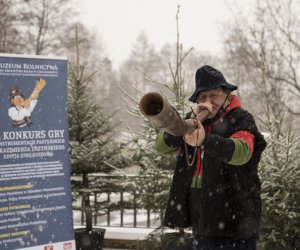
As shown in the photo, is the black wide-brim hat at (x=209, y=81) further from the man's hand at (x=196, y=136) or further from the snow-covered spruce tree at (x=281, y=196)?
the snow-covered spruce tree at (x=281, y=196)

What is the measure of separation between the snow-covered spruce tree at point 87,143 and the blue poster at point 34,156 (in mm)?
2219

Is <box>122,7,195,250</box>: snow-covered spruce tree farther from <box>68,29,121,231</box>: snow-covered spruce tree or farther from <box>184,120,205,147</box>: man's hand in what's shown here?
<box>184,120,205,147</box>: man's hand

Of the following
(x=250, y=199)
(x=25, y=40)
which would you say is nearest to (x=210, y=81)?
(x=250, y=199)

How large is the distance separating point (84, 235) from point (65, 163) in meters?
2.31

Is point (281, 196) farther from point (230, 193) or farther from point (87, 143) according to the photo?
point (230, 193)

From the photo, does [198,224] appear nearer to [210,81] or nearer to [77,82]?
[210,81]

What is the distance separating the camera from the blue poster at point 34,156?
4.09 metres

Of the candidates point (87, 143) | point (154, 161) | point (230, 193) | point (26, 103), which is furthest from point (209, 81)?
point (87, 143)

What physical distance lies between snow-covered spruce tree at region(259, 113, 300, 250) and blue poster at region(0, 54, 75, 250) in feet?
7.56

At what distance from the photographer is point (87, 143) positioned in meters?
6.95

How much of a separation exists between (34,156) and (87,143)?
2701mm

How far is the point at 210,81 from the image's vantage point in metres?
2.86

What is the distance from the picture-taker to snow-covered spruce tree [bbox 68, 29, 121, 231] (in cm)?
671

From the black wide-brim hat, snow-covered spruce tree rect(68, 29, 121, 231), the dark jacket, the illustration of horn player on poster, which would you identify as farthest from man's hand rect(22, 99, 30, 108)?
snow-covered spruce tree rect(68, 29, 121, 231)
